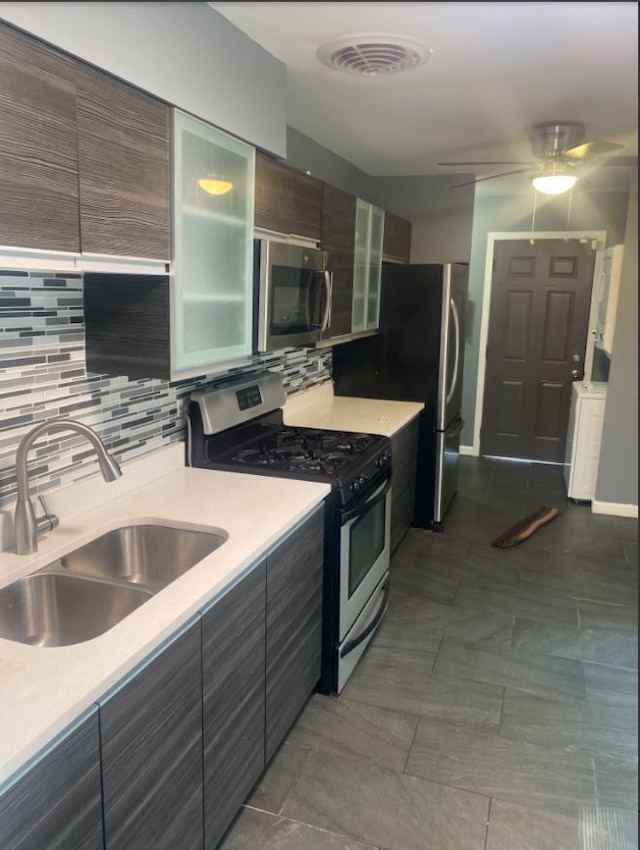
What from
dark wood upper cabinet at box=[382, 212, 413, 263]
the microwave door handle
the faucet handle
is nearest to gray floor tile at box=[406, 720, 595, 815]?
the faucet handle

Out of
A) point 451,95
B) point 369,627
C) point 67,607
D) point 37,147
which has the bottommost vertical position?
point 369,627

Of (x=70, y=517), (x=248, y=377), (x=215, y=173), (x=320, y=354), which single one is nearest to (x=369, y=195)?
(x=320, y=354)

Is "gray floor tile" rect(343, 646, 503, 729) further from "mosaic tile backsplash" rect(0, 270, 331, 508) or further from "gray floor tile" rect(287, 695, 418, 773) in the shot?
"mosaic tile backsplash" rect(0, 270, 331, 508)

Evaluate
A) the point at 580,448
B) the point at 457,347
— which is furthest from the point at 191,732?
the point at 580,448

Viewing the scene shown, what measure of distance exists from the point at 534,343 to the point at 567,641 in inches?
135

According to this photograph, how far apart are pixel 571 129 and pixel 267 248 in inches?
63.3

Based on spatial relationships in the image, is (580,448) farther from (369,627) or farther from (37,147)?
(37,147)

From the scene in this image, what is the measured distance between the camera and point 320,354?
4098mm

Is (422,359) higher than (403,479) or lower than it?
higher

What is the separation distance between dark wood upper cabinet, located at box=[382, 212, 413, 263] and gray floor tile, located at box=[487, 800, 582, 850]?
3077 mm

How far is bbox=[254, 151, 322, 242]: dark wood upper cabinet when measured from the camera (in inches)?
92.5

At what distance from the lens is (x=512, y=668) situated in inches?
108

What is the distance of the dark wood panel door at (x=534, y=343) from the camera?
18.6ft

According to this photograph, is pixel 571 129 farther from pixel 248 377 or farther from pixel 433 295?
pixel 248 377
